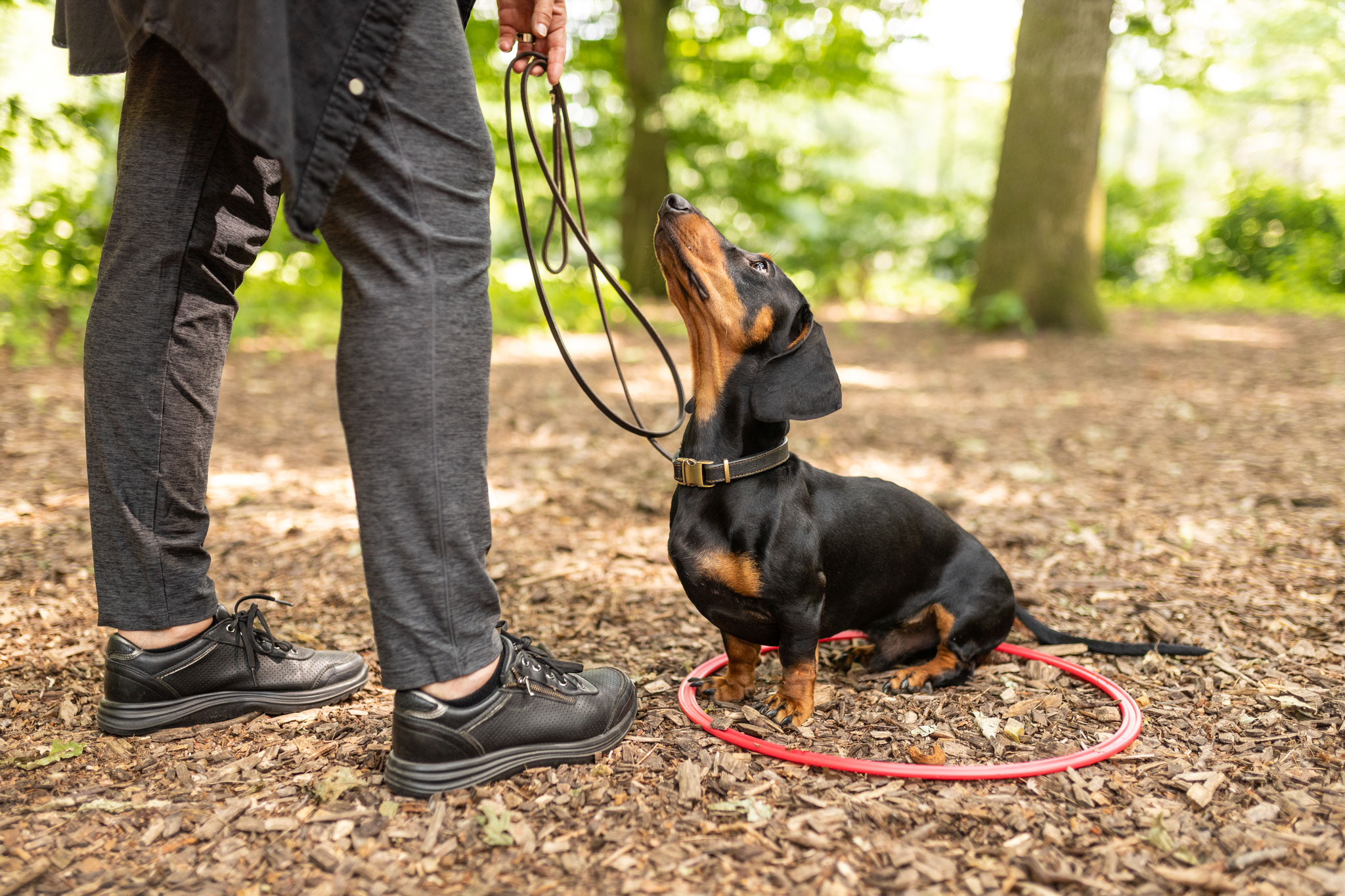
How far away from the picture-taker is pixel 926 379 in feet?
25.2

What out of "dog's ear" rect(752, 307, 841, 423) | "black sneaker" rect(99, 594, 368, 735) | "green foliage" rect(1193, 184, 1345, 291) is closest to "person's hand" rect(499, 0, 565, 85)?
"dog's ear" rect(752, 307, 841, 423)

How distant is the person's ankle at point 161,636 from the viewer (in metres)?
2.15

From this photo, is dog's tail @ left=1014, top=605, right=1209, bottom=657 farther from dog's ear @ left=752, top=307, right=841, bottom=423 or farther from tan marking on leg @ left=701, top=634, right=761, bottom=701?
dog's ear @ left=752, top=307, right=841, bottom=423

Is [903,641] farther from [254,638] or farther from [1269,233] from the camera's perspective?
[1269,233]

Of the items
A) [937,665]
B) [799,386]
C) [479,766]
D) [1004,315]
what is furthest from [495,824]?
[1004,315]

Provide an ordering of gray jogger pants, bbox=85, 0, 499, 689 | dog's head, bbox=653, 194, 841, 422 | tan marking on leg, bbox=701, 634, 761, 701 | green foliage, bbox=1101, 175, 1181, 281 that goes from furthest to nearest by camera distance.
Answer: green foliage, bbox=1101, 175, 1181, 281
tan marking on leg, bbox=701, 634, 761, 701
dog's head, bbox=653, 194, 841, 422
gray jogger pants, bbox=85, 0, 499, 689

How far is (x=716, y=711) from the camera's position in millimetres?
2453

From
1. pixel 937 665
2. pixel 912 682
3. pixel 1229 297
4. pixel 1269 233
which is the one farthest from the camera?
pixel 1269 233

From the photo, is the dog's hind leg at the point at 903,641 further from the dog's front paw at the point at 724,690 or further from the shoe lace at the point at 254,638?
the shoe lace at the point at 254,638

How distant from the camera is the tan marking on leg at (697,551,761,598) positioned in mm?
2322

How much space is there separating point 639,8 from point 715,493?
10655mm

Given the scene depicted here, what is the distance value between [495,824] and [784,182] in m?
15.0

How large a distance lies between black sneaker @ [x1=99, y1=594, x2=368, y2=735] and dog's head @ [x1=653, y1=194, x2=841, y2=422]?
1.19m

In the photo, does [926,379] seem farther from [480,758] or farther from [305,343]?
[480,758]
